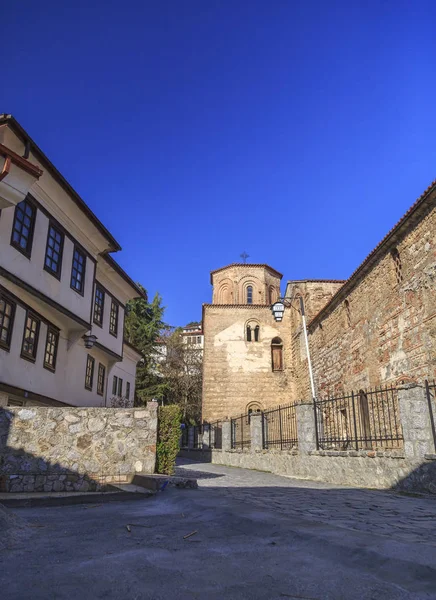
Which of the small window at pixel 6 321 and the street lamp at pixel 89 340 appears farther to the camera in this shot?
the street lamp at pixel 89 340

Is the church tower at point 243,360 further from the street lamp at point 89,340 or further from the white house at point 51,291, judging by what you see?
the street lamp at point 89,340

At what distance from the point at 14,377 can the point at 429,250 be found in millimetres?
11834

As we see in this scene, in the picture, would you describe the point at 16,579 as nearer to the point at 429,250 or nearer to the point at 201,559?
the point at 201,559

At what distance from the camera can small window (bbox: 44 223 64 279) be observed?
12156 mm

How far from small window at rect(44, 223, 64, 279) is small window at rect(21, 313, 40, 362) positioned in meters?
1.37

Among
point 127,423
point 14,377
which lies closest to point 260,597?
point 127,423

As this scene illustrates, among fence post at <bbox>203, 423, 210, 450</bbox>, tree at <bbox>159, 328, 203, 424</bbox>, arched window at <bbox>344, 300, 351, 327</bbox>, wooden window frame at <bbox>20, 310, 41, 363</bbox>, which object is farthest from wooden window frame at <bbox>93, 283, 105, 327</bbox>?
tree at <bbox>159, 328, 203, 424</bbox>

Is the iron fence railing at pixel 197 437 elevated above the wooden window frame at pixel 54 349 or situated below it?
below

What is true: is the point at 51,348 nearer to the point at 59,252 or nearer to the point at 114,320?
the point at 59,252

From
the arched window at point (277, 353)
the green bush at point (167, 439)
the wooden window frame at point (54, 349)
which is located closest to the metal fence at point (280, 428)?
the green bush at point (167, 439)

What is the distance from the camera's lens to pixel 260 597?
252 centimetres

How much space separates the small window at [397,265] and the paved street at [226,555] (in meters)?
10.9

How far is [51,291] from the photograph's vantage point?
1209 centimetres

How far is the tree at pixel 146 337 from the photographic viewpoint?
3331cm
